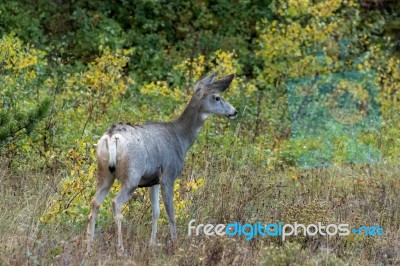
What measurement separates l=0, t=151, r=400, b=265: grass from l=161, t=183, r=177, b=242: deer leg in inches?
5.5

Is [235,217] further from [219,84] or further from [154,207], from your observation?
[219,84]

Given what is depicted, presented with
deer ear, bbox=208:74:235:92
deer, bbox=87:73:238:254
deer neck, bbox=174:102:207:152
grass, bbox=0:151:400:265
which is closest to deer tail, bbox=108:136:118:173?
deer, bbox=87:73:238:254

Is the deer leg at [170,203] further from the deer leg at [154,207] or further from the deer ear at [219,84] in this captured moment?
the deer ear at [219,84]

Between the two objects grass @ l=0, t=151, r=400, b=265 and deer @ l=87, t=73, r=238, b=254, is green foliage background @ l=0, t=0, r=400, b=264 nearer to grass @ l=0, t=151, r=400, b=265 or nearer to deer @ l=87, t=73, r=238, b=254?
grass @ l=0, t=151, r=400, b=265

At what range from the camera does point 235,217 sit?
9.55m

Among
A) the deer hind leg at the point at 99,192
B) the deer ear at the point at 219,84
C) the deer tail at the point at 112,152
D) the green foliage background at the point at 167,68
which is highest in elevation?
the deer tail at the point at 112,152

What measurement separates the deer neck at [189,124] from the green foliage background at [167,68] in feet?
1.57

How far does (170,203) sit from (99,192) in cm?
69

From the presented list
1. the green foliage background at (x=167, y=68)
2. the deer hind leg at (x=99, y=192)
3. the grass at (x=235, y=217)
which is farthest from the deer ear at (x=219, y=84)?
the deer hind leg at (x=99, y=192)

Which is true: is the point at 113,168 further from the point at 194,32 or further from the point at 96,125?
the point at 194,32

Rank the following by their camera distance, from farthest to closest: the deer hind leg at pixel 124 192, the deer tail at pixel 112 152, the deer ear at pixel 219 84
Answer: the deer ear at pixel 219 84, the deer hind leg at pixel 124 192, the deer tail at pixel 112 152

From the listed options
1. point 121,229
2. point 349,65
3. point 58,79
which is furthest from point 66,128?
point 349,65

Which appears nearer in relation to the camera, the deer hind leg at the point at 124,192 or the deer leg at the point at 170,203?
the deer hind leg at the point at 124,192

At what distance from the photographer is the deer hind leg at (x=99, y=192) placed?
27.1 feet
